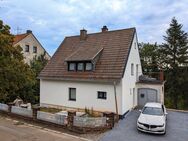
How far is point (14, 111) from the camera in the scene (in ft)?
60.8

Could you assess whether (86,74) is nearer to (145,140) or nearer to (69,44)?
(69,44)

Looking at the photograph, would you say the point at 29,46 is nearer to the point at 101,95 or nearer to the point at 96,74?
the point at 96,74

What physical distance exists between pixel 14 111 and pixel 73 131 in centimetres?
682

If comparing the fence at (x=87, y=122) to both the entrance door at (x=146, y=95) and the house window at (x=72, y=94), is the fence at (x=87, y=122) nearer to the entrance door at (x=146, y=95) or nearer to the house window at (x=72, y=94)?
the house window at (x=72, y=94)

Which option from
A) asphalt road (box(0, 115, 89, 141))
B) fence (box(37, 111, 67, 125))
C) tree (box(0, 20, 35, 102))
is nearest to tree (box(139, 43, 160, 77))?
tree (box(0, 20, 35, 102))

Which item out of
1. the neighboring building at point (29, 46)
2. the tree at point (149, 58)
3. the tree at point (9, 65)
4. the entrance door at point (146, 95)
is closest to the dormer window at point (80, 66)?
the tree at point (9, 65)

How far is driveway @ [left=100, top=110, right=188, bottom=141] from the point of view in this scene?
13126mm

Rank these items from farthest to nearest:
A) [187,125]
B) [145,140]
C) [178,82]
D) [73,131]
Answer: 1. [178,82]
2. [187,125]
3. [73,131]
4. [145,140]

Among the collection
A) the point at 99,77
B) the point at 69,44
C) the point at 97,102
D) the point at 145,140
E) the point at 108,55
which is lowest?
the point at 145,140

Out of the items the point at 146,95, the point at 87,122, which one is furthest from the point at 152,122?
the point at 146,95

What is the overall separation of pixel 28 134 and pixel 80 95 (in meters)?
7.18

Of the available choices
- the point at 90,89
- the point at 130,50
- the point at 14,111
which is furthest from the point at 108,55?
the point at 14,111

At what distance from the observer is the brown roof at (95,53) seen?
18623 mm

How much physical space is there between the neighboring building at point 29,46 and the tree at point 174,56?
2053 centimetres
